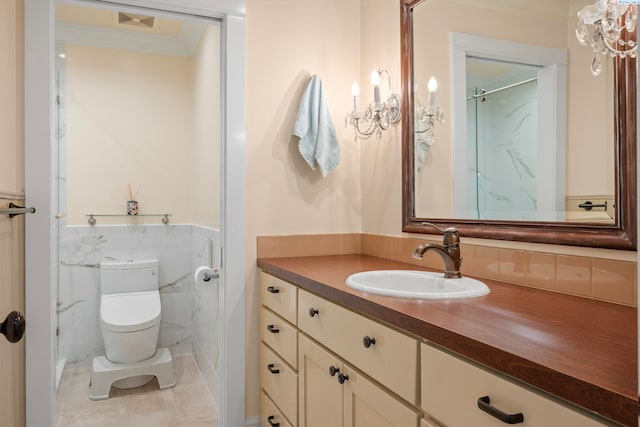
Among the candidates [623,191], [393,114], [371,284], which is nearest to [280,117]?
[393,114]

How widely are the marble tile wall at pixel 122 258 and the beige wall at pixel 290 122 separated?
91cm

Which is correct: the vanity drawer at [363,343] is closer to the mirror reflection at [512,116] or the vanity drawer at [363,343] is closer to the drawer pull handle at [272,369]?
the drawer pull handle at [272,369]

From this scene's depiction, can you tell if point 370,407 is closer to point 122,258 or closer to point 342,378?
point 342,378

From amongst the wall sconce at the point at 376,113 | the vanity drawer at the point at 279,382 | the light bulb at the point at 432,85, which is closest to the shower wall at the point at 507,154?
the light bulb at the point at 432,85

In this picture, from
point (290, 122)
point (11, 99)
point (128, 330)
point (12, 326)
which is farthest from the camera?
point (128, 330)

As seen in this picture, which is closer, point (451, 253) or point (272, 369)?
point (451, 253)

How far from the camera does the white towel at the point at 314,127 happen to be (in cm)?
214

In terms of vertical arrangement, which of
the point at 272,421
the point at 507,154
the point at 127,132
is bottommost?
the point at 272,421

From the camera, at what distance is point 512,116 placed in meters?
1.47

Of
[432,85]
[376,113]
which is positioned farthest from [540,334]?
[376,113]

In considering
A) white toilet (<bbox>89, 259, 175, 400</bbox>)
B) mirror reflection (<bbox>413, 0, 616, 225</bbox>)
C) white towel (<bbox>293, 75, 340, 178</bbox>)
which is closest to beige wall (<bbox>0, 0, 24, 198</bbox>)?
white towel (<bbox>293, 75, 340, 178</bbox>)

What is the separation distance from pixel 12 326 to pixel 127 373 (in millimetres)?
2039

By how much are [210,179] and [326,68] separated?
103 cm

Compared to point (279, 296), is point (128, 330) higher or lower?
lower
